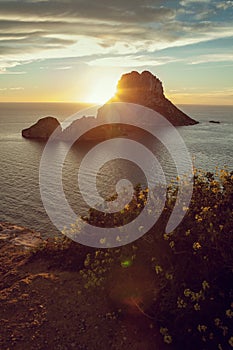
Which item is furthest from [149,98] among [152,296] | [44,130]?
[152,296]

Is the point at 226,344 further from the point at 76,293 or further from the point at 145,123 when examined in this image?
the point at 145,123

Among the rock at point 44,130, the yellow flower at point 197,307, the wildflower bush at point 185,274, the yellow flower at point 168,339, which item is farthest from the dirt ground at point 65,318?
the rock at point 44,130

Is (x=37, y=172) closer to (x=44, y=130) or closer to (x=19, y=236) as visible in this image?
(x=19, y=236)

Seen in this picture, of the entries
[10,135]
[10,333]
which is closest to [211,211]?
[10,333]

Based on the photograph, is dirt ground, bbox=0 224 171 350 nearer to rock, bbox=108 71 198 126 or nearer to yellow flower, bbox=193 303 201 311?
yellow flower, bbox=193 303 201 311

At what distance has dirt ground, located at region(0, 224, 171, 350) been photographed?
16.8 m

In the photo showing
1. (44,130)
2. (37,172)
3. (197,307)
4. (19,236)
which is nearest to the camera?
(197,307)

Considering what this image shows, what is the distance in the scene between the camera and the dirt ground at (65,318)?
16766mm

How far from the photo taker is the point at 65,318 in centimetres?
1836

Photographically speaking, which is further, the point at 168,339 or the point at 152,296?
the point at 152,296

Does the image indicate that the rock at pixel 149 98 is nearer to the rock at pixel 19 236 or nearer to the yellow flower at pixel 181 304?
the rock at pixel 19 236

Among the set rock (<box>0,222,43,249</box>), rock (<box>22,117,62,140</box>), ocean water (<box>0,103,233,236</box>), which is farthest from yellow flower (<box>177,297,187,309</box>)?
rock (<box>22,117,62,140</box>)

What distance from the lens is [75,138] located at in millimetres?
115875

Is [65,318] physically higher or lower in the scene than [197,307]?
lower
